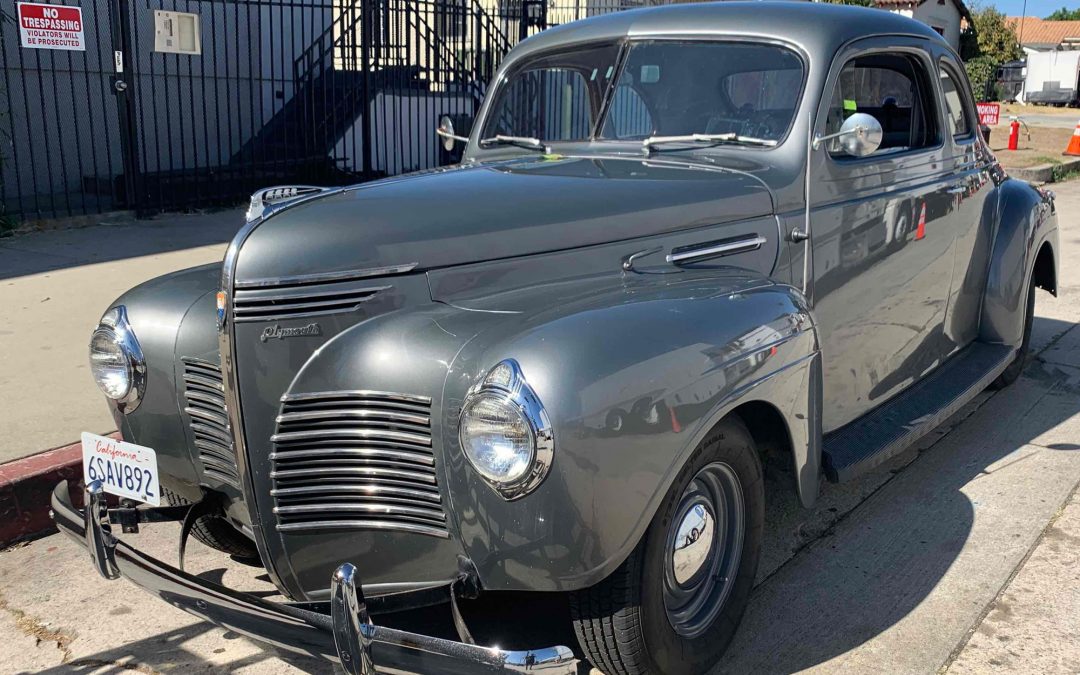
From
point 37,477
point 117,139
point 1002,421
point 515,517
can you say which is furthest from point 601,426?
point 117,139

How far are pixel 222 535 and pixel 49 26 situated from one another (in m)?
7.16

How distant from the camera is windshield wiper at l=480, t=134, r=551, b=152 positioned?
12.8ft

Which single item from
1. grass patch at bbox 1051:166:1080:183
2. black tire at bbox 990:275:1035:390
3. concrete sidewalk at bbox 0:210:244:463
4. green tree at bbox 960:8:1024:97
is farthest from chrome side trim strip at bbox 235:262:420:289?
green tree at bbox 960:8:1024:97

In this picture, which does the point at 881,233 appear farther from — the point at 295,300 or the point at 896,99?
the point at 295,300

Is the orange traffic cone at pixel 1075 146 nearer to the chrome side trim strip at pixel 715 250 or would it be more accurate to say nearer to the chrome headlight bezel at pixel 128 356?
the chrome side trim strip at pixel 715 250

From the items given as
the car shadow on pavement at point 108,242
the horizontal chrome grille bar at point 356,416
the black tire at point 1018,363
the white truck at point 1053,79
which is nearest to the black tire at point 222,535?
the horizontal chrome grille bar at point 356,416

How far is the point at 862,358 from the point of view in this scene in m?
3.71

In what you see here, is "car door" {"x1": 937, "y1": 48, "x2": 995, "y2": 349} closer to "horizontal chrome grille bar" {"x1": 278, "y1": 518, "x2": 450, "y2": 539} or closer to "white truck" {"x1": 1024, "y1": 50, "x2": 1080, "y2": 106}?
"horizontal chrome grille bar" {"x1": 278, "y1": 518, "x2": 450, "y2": 539}

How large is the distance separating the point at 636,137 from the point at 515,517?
6.20ft

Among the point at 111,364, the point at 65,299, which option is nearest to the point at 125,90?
the point at 65,299

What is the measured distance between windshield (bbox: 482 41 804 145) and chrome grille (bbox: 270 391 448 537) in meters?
1.76

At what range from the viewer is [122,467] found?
2.64 metres

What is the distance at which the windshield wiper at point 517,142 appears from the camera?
3.90 meters

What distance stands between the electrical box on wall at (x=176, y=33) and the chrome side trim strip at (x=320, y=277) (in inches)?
308
